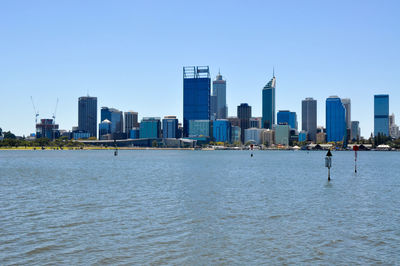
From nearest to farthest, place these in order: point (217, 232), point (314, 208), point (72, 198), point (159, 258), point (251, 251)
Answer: point (159, 258) < point (251, 251) < point (217, 232) < point (314, 208) < point (72, 198)

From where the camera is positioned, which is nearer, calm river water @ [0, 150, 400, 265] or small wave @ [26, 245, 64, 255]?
calm river water @ [0, 150, 400, 265]

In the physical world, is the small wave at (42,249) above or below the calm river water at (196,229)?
above

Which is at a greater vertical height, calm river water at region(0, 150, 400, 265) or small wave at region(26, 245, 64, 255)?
small wave at region(26, 245, 64, 255)

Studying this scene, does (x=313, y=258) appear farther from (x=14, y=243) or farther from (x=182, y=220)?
(x=14, y=243)

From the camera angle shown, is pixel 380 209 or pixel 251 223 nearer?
pixel 251 223

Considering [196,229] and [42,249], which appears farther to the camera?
[196,229]

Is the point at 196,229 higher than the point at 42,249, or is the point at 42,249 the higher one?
the point at 42,249

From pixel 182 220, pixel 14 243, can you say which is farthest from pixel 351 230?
pixel 14 243

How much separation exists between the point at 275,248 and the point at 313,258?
2786mm

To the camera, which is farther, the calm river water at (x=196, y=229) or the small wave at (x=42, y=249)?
the small wave at (x=42, y=249)

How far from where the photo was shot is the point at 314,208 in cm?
4294

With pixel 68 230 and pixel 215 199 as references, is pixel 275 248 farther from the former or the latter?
pixel 215 199

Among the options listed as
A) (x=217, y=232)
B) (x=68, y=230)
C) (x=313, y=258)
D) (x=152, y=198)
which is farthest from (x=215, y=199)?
(x=313, y=258)

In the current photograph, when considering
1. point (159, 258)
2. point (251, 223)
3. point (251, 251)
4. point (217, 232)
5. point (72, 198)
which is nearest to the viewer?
point (159, 258)
